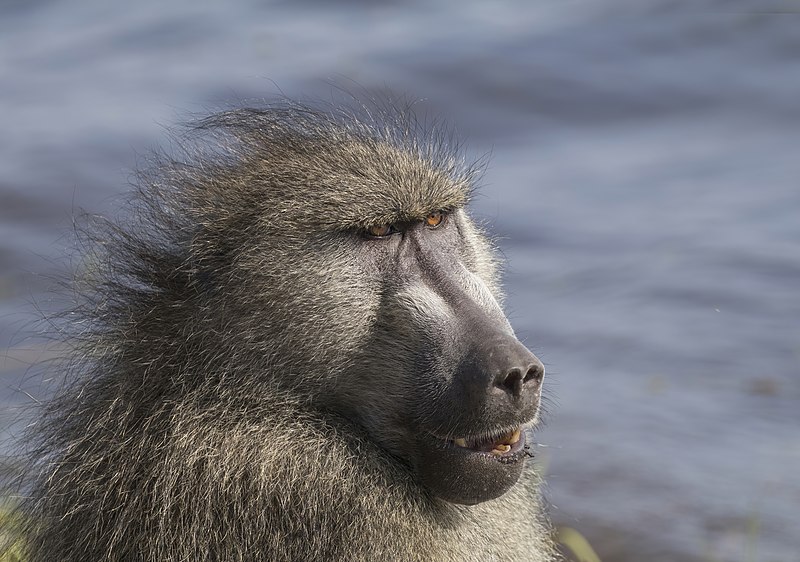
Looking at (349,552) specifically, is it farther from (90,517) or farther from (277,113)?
(277,113)

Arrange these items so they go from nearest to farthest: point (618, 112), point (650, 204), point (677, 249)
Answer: point (677, 249), point (650, 204), point (618, 112)

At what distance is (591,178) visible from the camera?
9688 mm

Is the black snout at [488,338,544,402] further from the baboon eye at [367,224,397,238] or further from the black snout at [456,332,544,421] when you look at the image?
the baboon eye at [367,224,397,238]

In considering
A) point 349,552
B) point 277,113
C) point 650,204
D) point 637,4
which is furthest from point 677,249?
point 349,552

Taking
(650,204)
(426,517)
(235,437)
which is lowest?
(650,204)

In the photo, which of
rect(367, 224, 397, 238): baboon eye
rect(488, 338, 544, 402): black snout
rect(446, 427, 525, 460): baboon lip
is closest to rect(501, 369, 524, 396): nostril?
rect(488, 338, 544, 402): black snout

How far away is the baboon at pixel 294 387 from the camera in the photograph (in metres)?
3.84

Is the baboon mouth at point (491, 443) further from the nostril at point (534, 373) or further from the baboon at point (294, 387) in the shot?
the nostril at point (534, 373)

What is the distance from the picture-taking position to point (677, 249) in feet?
28.6

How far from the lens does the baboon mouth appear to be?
384 centimetres

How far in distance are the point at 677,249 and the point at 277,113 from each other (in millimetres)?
4645

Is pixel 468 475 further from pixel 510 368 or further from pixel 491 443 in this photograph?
pixel 510 368

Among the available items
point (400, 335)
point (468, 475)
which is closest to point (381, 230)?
point (400, 335)

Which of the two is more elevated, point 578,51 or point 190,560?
point 190,560
